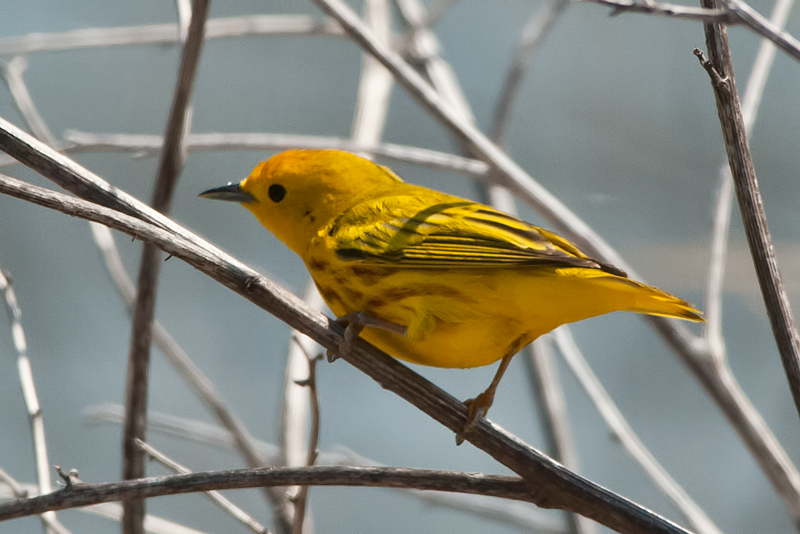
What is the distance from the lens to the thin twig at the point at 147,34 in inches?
97.4

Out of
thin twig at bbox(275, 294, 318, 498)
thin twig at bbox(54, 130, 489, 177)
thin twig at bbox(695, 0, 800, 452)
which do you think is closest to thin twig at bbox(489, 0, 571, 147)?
thin twig at bbox(54, 130, 489, 177)

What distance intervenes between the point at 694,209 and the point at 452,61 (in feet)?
4.74

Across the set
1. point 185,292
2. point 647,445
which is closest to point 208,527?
point 185,292

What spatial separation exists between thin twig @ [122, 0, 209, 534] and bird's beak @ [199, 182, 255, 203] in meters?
0.40

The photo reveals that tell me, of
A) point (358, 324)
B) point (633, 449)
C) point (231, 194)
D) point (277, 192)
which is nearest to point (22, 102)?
point (231, 194)

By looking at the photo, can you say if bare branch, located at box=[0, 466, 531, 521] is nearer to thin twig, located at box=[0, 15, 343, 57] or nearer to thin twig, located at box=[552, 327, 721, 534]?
thin twig, located at box=[552, 327, 721, 534]

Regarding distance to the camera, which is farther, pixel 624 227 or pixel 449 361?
pixel 624 227

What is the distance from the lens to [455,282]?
166cm

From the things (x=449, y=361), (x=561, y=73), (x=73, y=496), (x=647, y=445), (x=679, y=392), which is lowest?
(x=73, y=496)

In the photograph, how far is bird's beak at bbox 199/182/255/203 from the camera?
206 cm

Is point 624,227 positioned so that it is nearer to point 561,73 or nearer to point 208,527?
point 561,73

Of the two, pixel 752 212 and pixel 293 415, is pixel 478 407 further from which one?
pixel 293 415

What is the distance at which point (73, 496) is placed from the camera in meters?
1.09

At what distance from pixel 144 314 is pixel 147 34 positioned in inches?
51.6
